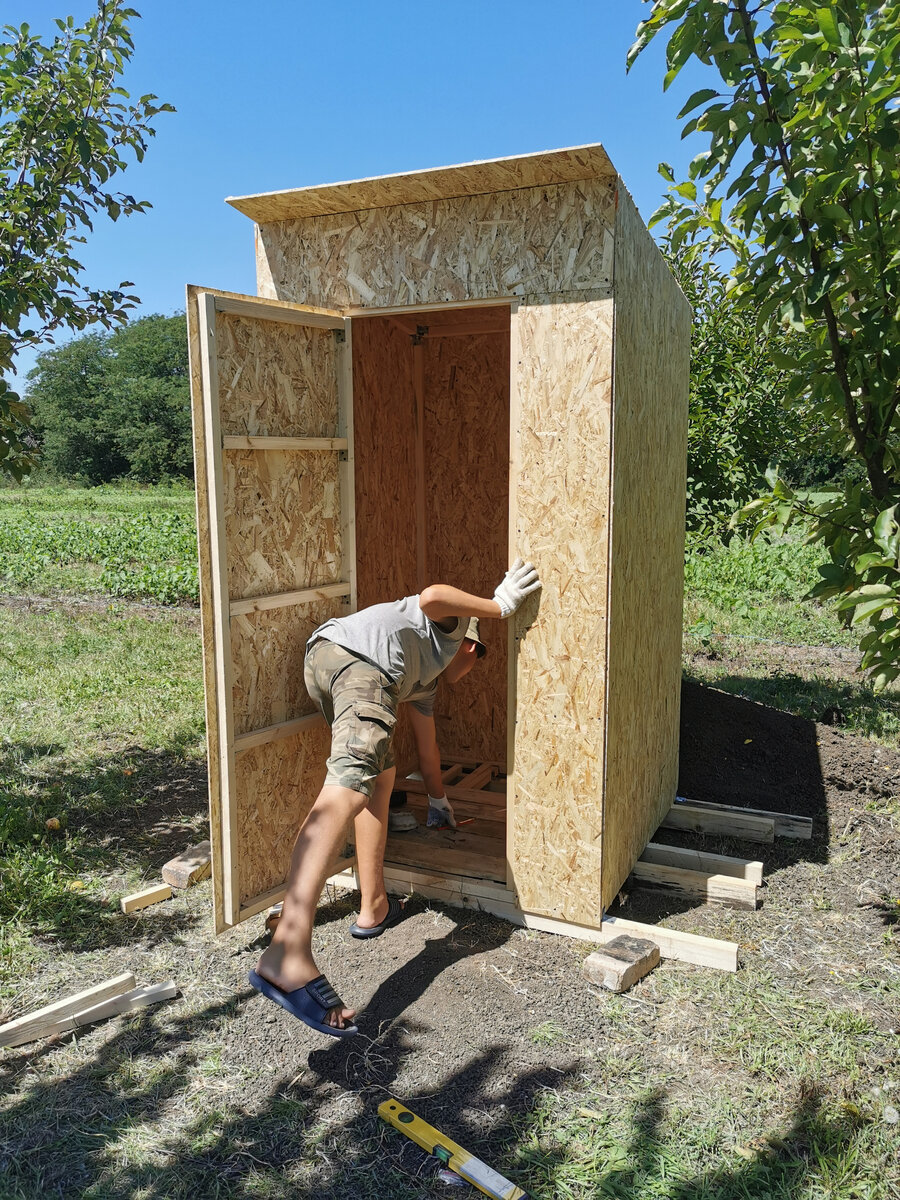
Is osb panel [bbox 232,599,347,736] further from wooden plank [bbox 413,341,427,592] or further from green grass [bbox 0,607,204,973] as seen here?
wooden plank [bbox 413,341,427,592]

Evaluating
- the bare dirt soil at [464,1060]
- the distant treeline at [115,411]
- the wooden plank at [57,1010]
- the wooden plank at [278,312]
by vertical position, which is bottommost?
the bare dirt soil at [464,1060]

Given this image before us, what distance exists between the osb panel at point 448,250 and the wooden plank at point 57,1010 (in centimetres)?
334

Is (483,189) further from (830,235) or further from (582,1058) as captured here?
(582,1058)

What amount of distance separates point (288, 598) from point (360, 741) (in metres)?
0.84

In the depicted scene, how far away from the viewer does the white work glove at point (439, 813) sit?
5277 millimetres

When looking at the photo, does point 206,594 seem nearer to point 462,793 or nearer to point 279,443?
point 279,443

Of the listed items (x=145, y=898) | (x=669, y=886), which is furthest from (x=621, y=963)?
(x=145, y=898)

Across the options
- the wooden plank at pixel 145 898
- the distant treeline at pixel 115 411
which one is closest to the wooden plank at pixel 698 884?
the wooden plank at pixel 145 898

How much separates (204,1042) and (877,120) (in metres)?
4.19

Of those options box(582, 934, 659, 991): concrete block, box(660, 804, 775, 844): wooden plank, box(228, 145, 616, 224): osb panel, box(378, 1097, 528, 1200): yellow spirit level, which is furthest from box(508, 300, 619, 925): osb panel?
box(660, 804, 775, 844): wooden plank

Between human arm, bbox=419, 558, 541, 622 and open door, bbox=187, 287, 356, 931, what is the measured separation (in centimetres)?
69

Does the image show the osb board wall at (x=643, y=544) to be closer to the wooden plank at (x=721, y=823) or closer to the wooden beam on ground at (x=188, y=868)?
the wooden plank at (x=721, y=823)

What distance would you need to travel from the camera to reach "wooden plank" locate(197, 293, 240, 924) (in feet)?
12.1

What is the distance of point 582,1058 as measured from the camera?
3.37 m
